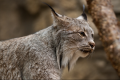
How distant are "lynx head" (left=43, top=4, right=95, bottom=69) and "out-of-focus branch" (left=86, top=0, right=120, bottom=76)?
73 cm

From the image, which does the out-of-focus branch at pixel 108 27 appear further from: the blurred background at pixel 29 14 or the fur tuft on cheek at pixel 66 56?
the blurred background at pixel 29 14

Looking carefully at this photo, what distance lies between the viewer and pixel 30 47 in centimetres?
264

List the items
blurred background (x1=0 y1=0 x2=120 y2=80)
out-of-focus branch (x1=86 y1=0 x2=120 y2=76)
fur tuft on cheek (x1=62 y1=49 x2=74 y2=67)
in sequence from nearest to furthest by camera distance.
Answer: fur tuft on cheek (x1=62 y1=49 x2=74 y2=67), out-of-focus branch (x1=86 y1=0 x2=120 y2=76), blurred background (x1=0 y1=0 x2=120 y2=80)

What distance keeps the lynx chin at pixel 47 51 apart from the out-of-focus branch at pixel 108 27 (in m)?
0.72

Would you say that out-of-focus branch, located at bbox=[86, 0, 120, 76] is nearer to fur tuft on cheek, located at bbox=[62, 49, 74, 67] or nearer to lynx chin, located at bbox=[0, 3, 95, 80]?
lynx chin, located at bbox=[0, 3, 95, 80]

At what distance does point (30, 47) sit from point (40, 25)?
3.86m

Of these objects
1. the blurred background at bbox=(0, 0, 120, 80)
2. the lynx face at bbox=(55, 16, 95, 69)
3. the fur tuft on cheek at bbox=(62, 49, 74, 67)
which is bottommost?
the fur tuft on cheek at bbox=(62, 49, 74, 67)

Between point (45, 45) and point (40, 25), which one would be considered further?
point (40, 25)

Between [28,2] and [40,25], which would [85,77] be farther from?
[28,2]

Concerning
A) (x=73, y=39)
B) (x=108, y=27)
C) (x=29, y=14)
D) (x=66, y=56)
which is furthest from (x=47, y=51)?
(x=29, y=14)

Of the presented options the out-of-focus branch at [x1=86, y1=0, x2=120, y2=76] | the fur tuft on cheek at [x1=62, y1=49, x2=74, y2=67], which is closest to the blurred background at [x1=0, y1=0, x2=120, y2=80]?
the out-of-focus branch at [x1=86, y1=0, x2=120, y2=76]

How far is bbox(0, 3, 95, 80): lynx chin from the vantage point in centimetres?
258

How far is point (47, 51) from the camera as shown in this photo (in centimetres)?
267

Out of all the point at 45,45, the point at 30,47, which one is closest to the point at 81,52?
the point at 45,45
